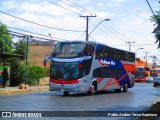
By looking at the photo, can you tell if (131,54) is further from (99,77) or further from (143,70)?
(143,70)

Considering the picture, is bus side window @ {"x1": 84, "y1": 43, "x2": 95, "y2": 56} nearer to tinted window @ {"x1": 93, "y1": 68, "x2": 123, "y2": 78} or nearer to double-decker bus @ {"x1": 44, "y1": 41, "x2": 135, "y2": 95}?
double-decker bus @ {"x1": 44, "y1": 41, "x2": 135, "y2": 95}

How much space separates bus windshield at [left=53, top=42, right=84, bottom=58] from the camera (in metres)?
26.4

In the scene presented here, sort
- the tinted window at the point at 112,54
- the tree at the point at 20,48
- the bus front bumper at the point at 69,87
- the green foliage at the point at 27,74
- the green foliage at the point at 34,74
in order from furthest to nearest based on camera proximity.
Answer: the tree at the point at 20,48 < the green foliage at the point at 34,74 < the green foliage at the point at 27,74 < the tinted window at the point at 112,54 < the bus front bumper at the point at 69,87

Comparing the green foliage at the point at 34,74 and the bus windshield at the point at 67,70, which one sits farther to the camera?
the green foliage at the point at 34,74

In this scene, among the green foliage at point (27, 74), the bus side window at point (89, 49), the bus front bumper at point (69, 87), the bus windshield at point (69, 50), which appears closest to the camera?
the bus front bumper at point (69, 87)

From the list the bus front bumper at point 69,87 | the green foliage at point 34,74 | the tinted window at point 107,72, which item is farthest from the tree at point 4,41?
the bus front bumper at point 69,87

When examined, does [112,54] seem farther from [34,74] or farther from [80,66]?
[34,74]

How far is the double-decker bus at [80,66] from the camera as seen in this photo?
1035 inches

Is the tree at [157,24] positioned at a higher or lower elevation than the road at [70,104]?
higher

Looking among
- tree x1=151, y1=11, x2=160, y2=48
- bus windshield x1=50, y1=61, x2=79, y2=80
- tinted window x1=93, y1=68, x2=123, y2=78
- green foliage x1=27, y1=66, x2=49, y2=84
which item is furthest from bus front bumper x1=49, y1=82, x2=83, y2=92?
green foliage x1=27, y1=66, x2=49, y2=84

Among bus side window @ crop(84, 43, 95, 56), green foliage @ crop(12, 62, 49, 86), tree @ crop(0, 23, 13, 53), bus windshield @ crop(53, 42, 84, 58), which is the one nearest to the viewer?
bus windshield @ crop(53, 42, 84, 58)

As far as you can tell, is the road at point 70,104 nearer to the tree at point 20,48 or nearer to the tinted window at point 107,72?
the tinted window at point 107,72

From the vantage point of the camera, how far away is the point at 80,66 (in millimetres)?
26250

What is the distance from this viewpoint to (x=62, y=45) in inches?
1055
